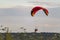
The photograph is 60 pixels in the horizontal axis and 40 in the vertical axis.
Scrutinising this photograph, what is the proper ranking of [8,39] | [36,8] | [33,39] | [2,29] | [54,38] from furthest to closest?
[33,39] < [54,38] < [2,29] < [36,8] < [8,39]

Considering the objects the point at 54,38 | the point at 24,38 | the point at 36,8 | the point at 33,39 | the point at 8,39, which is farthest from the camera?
the point at 24,38

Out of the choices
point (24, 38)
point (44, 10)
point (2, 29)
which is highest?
point (44, 10)

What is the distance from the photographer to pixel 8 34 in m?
12.7

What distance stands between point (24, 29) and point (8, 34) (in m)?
3.85

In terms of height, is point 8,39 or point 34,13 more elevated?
point 34,13

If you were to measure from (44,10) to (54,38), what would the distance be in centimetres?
353

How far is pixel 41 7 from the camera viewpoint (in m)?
14.0

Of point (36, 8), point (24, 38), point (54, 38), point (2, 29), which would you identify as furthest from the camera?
point (24, 38)

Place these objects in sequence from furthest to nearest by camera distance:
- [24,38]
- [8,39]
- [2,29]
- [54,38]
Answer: [24,38], [54,38], [2,29], [8,39]

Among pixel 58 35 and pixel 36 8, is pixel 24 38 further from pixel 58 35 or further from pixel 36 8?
pixel 36 8

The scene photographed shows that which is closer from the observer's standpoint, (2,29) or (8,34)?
(8,34)

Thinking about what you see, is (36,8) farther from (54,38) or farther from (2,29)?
(54,38)

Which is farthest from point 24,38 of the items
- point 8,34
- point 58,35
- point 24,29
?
point 8,34

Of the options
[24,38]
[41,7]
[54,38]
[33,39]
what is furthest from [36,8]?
[24,38]
